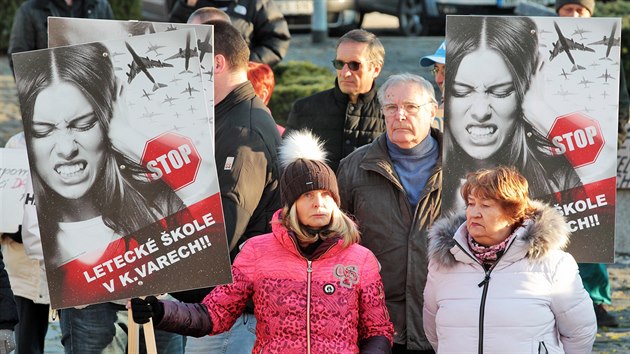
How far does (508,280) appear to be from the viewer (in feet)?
18.1

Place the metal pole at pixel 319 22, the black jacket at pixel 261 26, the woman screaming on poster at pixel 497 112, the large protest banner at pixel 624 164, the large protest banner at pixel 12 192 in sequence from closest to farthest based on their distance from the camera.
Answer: the woman screaming on poster at pixel 497 112 < the large protest banner at pixel 12 192 < the black jacket at pixel 261 26 < the large protest banner at pixel 624 164 < the metal pole at pixel 319 22

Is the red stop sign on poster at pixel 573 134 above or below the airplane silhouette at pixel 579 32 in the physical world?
below

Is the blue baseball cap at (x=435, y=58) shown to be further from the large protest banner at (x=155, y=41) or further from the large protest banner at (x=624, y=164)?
the large protest banner at (x=624, y=164)

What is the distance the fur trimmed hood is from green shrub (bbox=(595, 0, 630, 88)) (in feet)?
26.8

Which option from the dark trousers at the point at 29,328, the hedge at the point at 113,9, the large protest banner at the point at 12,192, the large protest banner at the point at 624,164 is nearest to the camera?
the large protest banner at the point at 12,192

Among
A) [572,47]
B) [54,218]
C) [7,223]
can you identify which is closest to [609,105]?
[572,47]

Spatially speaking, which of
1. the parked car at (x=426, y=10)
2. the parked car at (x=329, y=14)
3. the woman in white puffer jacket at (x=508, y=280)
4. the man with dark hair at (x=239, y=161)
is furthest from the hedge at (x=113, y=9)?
the woman in white puffer jacket at (x=508, y=280)

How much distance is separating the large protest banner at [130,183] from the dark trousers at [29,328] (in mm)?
2472

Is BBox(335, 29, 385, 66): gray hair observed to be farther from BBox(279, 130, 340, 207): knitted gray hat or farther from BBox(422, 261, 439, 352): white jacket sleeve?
BBox(422, 261, 439, 352): white jacket sleeve

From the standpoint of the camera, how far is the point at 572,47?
5.82 meters

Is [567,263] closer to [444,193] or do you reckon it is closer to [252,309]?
[444,193]

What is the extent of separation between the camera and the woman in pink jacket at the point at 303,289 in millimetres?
5551

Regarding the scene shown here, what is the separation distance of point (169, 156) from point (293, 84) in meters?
8.10

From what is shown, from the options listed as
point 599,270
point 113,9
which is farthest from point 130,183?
point 113,9
